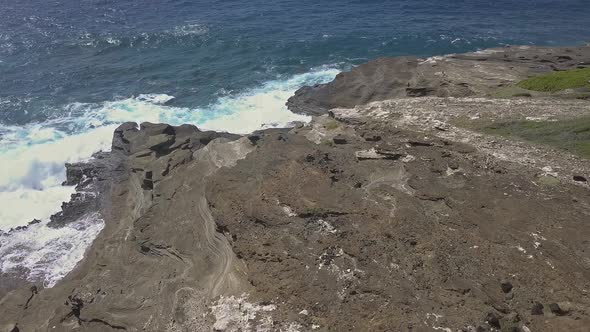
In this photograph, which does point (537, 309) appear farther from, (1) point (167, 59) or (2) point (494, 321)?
(1) point (167, 59)

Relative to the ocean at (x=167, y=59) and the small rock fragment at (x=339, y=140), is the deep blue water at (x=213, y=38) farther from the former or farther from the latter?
the small rock fragment at (x=339, y=140)

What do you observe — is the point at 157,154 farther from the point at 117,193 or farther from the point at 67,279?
the point at 67,279

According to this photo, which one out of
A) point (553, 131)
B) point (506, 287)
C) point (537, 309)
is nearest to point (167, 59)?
point (553, 131)

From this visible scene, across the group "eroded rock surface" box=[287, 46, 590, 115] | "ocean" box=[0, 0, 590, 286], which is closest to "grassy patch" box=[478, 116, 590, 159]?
"eroded rock surface" box=[287, 46, 590, 115]

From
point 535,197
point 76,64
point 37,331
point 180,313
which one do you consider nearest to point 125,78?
point 76,64

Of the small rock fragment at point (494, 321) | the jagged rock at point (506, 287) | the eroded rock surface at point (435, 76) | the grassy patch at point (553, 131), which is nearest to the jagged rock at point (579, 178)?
the grassy patch at point (553, 131)
